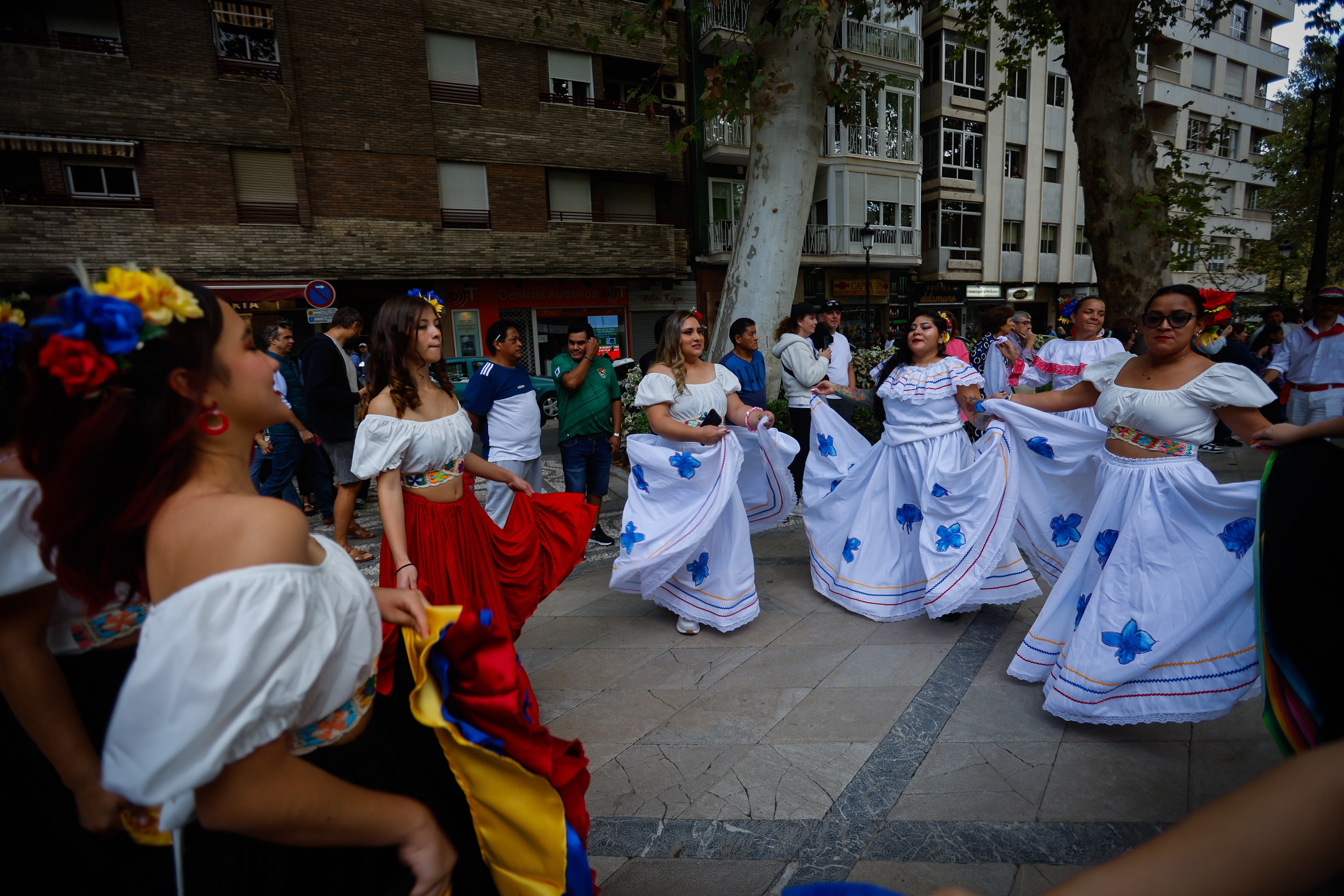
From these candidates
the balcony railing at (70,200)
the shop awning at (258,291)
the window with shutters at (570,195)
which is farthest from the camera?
the window with shutters at (570,195)

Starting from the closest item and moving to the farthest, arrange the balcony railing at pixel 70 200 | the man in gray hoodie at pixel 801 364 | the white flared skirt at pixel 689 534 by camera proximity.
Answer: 1. the white flared skirt at pixel 689 534
2. the man in gray hoodie at pixel 801 364
3. the balcony railing at pixel 70 200

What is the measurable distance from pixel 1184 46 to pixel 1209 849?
39.5 meters

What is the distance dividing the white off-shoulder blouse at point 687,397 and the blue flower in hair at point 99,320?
3.01 m

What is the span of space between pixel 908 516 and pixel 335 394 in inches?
181

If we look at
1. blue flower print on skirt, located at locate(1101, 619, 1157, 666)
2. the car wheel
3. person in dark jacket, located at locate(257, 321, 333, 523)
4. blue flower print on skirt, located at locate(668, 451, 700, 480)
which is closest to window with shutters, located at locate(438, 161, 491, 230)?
the car wheel

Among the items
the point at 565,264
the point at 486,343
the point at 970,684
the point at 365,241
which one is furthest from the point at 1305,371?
the point at 365,241

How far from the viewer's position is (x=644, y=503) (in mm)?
4250

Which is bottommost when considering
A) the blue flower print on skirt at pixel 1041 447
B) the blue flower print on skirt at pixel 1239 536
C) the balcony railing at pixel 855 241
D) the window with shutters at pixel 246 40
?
the blue flower print on skirt at pixel 1239 536

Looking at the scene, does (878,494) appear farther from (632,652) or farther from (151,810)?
(151,810)

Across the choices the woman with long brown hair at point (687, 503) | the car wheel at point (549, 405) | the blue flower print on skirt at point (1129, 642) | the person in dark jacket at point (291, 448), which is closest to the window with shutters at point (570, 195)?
the car wheel at point (549, 405)

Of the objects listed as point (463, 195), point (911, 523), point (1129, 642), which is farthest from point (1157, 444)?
point (463, 195)

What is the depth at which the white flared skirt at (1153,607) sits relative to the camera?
2695mm

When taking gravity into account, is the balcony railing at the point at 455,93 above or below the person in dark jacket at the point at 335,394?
above

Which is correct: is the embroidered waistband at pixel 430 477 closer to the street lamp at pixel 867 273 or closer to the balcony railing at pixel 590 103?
the balcony railing at pixel 590 103
